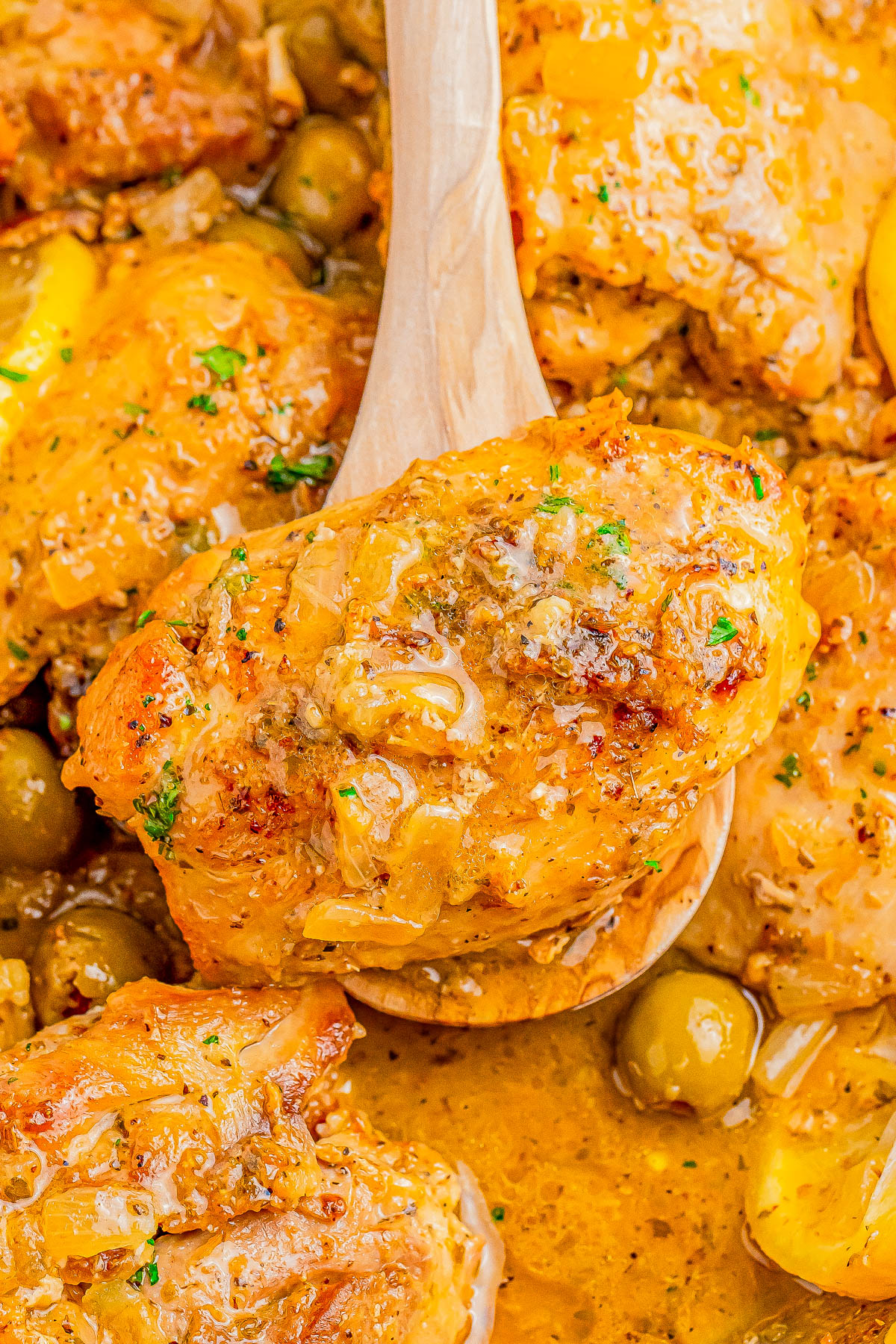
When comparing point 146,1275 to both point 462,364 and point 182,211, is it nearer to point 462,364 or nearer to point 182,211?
point 462,364

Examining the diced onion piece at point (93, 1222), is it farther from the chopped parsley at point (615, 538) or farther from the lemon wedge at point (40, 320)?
the lemon wedge at point (40, 320)

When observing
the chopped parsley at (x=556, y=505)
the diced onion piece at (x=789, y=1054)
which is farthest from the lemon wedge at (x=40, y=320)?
the diced onion piece at (x=789, y=1054)

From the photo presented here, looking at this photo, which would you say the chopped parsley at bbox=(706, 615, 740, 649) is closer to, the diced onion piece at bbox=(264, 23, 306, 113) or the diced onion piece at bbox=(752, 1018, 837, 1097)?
the diced onion piece at bbox=(752, 1018, 837, 1097)

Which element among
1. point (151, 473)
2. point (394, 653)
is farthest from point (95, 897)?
point (394, 653)

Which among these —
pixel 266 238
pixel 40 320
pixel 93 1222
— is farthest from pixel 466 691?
pixel 266 238

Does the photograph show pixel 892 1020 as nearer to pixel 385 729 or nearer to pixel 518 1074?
pixel 518 1074

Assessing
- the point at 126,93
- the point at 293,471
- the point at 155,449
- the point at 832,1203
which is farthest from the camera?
the point at 126,93
